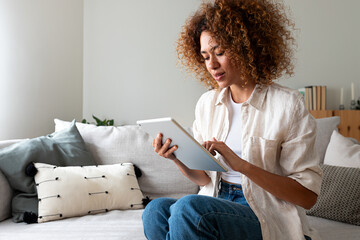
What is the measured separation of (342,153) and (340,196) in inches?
11.2

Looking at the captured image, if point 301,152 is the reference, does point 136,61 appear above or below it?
above

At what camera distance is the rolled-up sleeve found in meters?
1.25

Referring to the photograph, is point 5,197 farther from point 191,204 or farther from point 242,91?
point 242,91

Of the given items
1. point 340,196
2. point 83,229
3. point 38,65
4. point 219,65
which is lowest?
point 83,229

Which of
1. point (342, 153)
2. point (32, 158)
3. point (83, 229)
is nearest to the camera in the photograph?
point (83, 229)

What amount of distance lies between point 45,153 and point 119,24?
245 centimetres

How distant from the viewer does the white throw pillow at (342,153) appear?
1931 mm

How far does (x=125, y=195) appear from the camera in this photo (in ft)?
6.42

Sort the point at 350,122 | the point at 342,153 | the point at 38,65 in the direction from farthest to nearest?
the point at 350,122
the point at 38,65
the point at 342,153

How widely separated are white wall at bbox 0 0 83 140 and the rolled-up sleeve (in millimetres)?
2316

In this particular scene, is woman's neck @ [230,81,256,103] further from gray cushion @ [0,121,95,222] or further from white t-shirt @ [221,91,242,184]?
gray cushion @ [0,121,95,222]

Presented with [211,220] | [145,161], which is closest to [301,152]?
[211,220]

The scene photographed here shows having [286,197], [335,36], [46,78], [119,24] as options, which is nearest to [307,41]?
[335,36]

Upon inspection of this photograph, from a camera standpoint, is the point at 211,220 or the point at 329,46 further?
the point at 329,46
